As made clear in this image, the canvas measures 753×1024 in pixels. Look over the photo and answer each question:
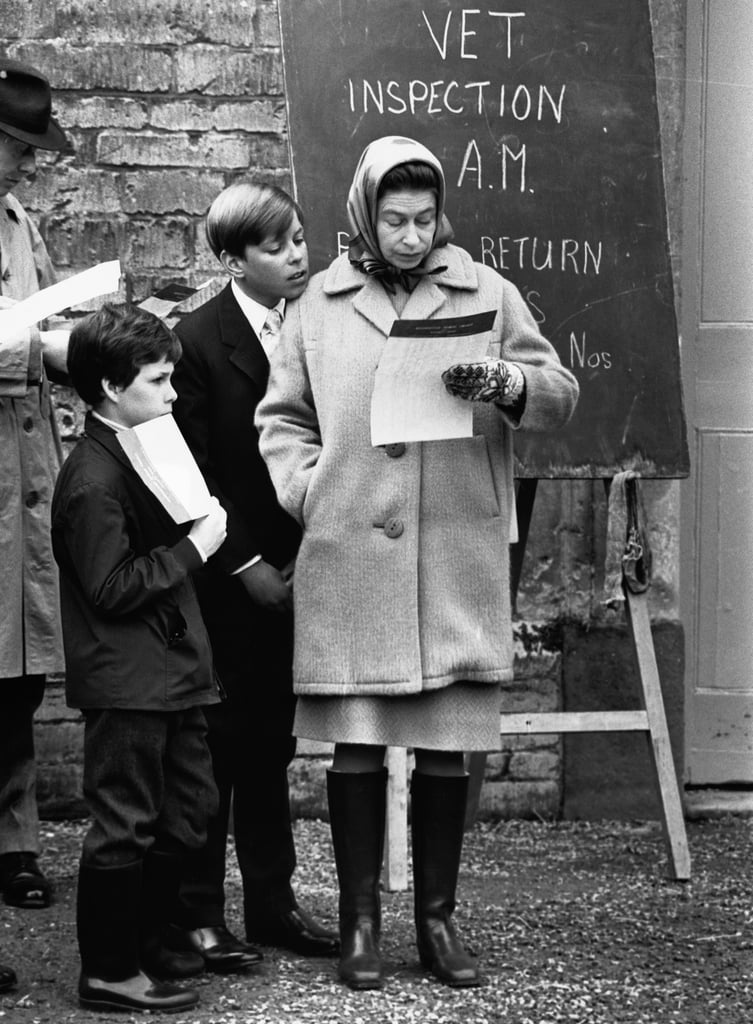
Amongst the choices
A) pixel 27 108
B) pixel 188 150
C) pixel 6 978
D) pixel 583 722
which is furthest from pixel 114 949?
pixel 188 150

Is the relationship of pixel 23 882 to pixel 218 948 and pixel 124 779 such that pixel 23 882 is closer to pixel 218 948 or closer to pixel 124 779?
pixel 218 948

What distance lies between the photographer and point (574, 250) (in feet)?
13.7

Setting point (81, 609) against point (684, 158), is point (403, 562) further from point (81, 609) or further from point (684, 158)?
point (684, 158)

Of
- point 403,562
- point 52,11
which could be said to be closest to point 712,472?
point 403,562

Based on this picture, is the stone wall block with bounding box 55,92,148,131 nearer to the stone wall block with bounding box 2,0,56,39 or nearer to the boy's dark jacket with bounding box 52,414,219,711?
the stone wall block with bounding box 2,0,56,39

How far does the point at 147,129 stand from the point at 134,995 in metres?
2.64

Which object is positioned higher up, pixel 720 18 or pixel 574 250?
pixel 720 18

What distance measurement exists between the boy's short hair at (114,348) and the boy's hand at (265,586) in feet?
1.63

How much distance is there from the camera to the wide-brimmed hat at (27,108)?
3742mm

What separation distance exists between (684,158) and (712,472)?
0.98 m

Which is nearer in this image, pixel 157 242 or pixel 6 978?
pixel 6 978

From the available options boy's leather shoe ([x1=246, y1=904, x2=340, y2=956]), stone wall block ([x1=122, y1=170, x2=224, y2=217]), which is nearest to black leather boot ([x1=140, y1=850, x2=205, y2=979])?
boy's leather shoe ([x1=246, y1=904, x2=340, y2=956])

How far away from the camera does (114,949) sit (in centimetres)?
309

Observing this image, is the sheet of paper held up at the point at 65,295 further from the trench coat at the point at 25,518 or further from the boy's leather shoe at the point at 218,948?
→ the boy's leather shoe at the point at 218,948
